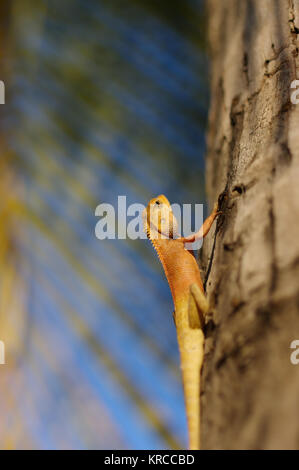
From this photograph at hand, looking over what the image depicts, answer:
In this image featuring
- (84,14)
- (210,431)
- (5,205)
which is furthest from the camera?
(84,14)

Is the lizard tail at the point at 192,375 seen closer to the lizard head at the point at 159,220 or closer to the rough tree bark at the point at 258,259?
the rough tree bark at the point at 258,259

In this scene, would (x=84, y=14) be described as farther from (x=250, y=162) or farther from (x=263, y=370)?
(x=263, y=370)

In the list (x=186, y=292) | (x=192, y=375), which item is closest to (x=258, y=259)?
(x=192, y=375)

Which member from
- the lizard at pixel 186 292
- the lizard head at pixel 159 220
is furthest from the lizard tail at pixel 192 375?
the lizard head at pixel 159 220

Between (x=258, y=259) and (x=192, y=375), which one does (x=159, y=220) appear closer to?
(x=192, y=375)

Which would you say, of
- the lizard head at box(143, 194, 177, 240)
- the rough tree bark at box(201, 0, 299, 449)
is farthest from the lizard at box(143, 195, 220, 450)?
the rough tree bark at box(201, 0, 299, 449)
